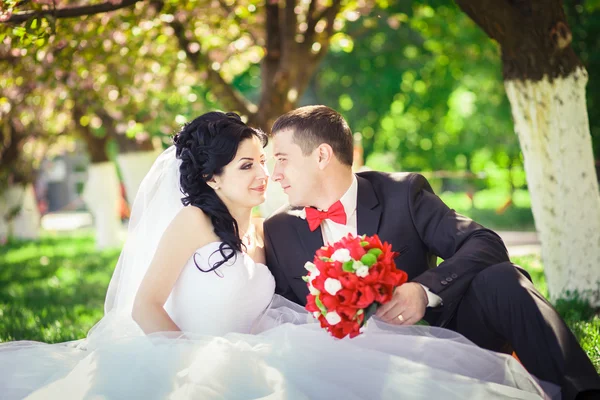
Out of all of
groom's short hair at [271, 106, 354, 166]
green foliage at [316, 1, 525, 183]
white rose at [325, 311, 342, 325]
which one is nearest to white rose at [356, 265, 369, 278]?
white rose at [325, 311, 342, 325]

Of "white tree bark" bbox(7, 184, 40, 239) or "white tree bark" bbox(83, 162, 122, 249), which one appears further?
"white tree bark" bbox(7, 184, 40, 239)

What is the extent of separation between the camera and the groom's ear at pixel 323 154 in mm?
4488

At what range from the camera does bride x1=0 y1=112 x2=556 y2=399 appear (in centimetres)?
330

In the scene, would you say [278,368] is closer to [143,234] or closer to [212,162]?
[212,162]

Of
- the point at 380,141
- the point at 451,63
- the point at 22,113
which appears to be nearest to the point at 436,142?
the point at 380,141

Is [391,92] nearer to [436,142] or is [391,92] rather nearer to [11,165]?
[436,142]

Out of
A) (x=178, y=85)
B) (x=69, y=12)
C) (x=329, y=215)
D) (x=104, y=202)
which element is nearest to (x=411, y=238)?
(x=329, y=215)

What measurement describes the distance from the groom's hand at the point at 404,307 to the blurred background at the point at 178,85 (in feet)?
5.30

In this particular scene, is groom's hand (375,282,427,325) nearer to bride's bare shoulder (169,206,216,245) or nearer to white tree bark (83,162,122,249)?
bride's bare shoulder (169,206,216,245)

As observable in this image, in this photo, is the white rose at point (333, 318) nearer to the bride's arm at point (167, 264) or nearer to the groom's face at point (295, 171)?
the bride's arm at point (167, 264)

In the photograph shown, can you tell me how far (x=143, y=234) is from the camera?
4777 mm

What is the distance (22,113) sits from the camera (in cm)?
1362

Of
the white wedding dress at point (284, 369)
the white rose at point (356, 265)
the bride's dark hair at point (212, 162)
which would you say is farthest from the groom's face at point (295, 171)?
the white rose at point (356, 265)

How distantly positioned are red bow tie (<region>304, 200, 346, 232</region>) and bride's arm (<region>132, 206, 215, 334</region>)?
2.08ft
